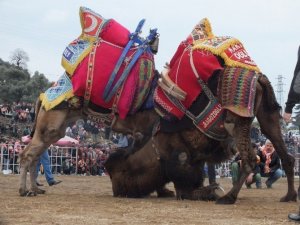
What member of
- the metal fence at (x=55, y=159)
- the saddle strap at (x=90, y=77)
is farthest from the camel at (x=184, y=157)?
the metal fence at (x=55, y=159)

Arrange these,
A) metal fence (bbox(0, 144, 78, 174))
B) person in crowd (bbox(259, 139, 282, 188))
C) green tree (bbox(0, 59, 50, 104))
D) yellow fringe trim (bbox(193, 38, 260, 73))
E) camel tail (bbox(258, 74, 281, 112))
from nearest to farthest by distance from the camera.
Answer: yellow fringe trim (bbox(193, 38, 260, 73)) → camel tail (bbox(258, 74, 281, 112)) → person in crowd (bbox(259, 139, 282, 188)) → metal fence (bbox(0, 144, 78, 174)) → green tree (bbox(0, 59, 50, 104))

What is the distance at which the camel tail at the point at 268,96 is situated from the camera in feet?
24.1

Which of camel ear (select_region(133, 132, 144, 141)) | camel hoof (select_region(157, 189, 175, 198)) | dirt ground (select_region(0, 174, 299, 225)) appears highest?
camel ear (select_region(133, 132, 144, 141))

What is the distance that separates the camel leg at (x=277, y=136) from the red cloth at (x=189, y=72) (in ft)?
3.02

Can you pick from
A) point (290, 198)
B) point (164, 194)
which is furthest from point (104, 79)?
point (290, 198)

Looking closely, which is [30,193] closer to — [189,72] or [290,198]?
[189,72]

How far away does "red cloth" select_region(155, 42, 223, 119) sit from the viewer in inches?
290

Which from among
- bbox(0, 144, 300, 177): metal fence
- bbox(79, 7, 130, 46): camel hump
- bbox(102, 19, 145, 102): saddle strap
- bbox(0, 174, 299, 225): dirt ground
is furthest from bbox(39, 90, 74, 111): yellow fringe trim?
bbox(0, 144, 300, 177): metal fence

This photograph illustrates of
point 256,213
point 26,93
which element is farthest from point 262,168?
point 26,93

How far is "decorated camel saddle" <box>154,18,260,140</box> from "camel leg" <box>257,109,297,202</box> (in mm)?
625

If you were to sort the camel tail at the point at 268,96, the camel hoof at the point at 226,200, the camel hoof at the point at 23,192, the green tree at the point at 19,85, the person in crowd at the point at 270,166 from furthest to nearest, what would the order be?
the green tree at the point at 19,85 → the person in crowd at the point at 270,166 → the camel hoof at the point at 23,192 → the camel tail at the point at 268,96 → the camel hoof at the point at 226,200

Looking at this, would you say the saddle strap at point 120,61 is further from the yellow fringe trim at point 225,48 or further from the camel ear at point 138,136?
the yellow fringe trim at point 225,48

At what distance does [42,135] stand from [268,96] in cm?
360

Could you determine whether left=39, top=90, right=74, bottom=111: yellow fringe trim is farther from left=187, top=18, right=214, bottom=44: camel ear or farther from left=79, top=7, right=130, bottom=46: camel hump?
left=187, top=18, right=214, bottom=44: camel ear
